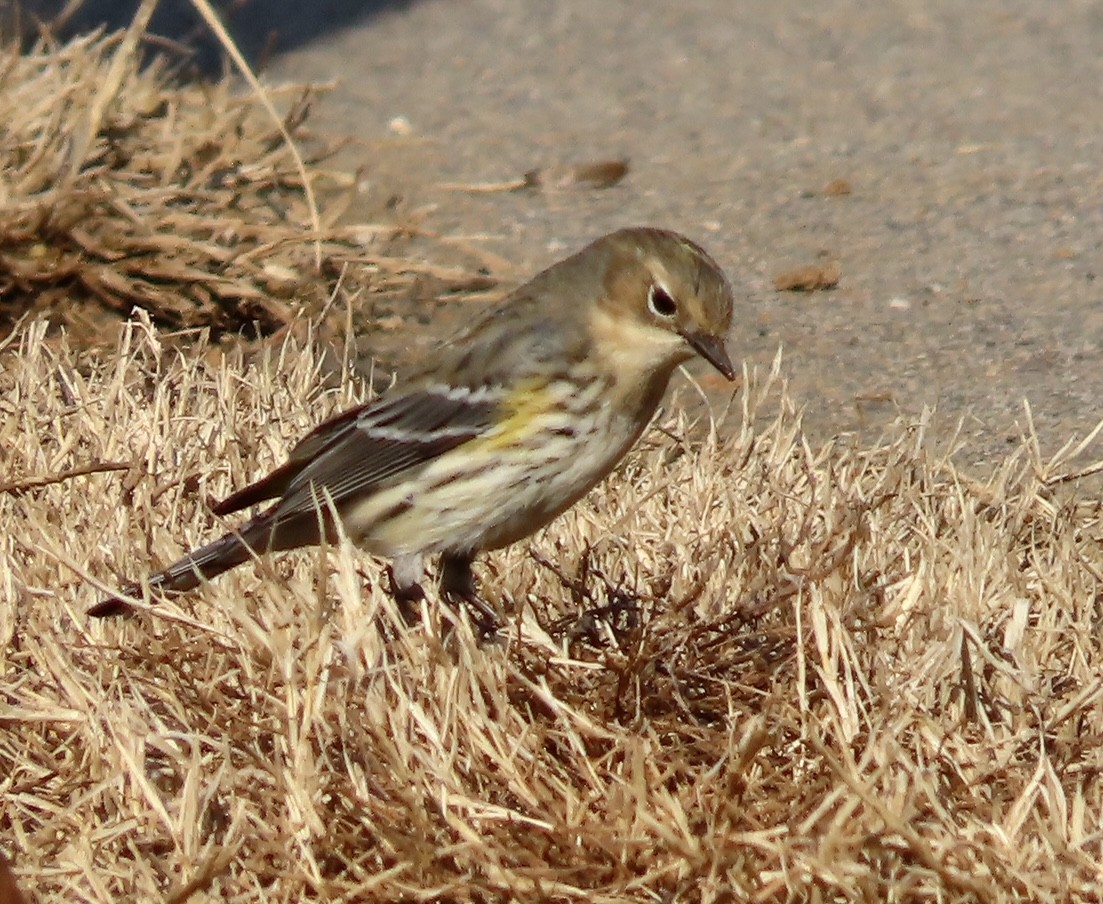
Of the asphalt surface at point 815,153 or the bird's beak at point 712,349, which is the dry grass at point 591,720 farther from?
the asphalt surface at point 815,153

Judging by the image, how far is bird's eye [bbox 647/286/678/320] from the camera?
14.3 feet

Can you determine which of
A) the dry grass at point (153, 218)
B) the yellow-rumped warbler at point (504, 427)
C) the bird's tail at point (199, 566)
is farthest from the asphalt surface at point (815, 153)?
the bird's tail at point (199, 566)

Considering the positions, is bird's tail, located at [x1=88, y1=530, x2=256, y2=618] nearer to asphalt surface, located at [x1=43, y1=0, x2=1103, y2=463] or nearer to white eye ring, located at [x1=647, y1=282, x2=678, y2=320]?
white eye ring, located at [x1=647, y1=282, x2=678, y2=320]

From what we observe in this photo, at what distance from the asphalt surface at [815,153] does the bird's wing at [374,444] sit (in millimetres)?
1493

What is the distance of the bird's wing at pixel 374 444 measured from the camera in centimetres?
444

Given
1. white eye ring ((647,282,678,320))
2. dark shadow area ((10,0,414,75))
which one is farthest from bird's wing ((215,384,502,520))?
dark shadow area ((10,0,414,75))

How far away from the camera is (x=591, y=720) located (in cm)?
382

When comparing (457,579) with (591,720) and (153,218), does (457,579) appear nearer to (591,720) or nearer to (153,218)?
(591,720)

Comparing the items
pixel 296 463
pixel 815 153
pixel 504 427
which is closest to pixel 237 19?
pixel 815 153

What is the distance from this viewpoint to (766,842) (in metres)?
3.42

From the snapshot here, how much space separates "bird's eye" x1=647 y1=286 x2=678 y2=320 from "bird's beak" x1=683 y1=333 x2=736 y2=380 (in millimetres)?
61

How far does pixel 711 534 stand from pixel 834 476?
0.57m

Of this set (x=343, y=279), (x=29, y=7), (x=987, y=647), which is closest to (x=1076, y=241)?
(x=343, y=279)

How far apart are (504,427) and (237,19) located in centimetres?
688
